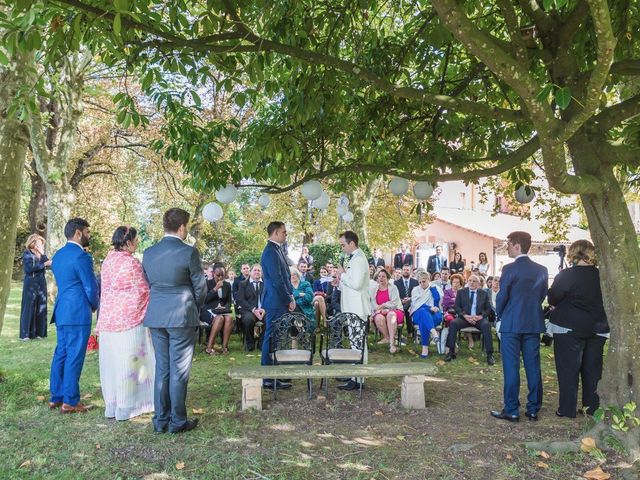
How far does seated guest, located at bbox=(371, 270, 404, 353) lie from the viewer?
10016mm

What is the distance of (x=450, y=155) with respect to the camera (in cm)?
696

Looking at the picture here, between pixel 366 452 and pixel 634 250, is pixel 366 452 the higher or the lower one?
the lower one

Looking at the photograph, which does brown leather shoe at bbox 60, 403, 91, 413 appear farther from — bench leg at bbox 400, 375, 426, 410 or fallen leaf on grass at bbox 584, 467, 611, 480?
fallen leaf on grass at bbox 584, 467, 611, 480

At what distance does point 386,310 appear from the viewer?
33.8 ft

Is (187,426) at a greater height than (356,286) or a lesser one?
lesser

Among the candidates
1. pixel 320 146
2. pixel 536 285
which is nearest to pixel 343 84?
pixel 320 146

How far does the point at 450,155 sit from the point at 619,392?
3405 mm

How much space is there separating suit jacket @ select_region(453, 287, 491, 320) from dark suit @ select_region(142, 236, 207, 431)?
6.04 metres

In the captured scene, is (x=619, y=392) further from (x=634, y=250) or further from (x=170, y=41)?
(x=170, y=41)

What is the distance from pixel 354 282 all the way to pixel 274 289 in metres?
1.09

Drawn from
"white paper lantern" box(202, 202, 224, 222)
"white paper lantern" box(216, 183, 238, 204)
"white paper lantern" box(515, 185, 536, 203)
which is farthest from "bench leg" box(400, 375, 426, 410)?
"white paper lantern" box(202, 202, 224, 222)

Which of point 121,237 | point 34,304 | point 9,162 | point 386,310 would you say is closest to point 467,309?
point 386,310

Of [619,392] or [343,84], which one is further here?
[343,84]

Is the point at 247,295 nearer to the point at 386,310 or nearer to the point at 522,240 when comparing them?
the point at 386,310
